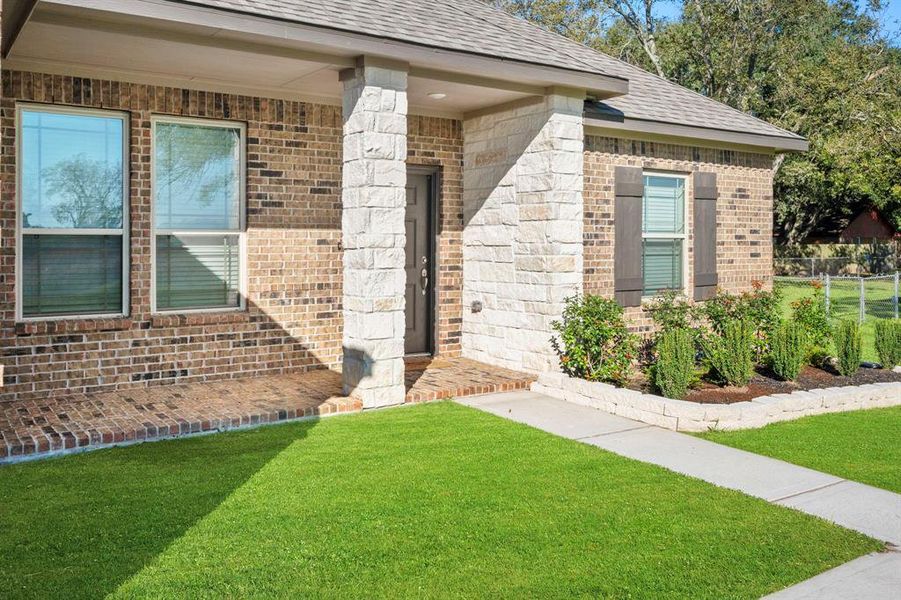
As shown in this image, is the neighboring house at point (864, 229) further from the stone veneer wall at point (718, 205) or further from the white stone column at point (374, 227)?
the white stone column at point (374, 227)

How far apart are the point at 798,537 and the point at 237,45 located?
5.50 m

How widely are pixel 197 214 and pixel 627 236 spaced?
5.17 metres

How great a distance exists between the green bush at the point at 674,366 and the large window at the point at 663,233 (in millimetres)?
2927

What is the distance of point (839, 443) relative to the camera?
23.1ft

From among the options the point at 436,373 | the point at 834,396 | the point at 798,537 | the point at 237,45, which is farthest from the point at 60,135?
the point at 834,396

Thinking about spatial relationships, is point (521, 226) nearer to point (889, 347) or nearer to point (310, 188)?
point (310, 188)

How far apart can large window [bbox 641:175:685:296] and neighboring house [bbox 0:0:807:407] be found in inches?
1.6

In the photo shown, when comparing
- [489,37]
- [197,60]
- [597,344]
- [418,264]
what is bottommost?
[597,344]

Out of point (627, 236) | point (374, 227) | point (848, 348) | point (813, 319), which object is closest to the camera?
point (374, 227)

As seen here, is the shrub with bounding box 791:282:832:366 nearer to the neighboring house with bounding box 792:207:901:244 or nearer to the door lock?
the door lock

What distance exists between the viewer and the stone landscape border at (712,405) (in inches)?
291

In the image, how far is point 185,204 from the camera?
27.6ft

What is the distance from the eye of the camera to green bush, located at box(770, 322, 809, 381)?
9.05 m

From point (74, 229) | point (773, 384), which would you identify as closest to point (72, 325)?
point (74, 229)
